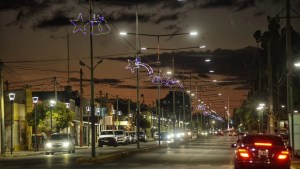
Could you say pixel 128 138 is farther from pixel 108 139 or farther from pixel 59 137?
pixel 59 137

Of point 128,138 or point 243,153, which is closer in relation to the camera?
point 243,153

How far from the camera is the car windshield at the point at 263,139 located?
2312 centimetres

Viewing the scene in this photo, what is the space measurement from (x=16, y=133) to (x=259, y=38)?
137 ft

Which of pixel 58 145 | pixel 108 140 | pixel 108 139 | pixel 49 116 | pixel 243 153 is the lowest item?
pixel 108 140

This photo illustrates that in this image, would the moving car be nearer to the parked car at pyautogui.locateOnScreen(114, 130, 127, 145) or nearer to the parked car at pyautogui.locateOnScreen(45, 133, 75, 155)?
the parked car at pyautogui.locateOnScreen(114, 130, 127, 145)

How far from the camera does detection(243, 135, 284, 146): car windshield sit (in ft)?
75.9

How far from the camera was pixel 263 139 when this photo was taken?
23359mm

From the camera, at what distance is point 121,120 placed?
123 metres

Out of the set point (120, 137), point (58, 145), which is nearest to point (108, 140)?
point (120, 137)

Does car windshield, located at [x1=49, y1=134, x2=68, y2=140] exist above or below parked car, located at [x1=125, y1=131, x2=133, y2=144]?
Result: above

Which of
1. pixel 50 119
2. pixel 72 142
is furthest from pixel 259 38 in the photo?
pixel 72 142

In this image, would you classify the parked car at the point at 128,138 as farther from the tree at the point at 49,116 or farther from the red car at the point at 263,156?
the red car at the point at 263,156

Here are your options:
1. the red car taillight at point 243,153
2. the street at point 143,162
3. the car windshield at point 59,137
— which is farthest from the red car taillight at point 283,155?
the car windshield at point 59,137

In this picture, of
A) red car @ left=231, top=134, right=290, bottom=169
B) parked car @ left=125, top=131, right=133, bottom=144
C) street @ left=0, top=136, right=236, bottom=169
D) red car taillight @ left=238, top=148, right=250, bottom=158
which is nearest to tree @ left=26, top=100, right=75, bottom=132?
parked car @ left=125, top=131, right=133, bottom=144
